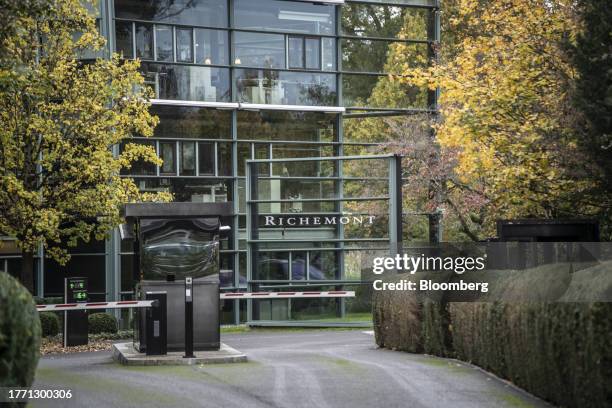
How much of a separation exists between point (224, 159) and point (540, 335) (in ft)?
69.3

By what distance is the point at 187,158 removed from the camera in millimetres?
31562

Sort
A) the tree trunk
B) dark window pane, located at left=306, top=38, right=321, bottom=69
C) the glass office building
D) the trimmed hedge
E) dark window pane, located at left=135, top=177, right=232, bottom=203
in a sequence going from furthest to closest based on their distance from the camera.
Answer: dark window pane, located at left=306, top=38, right=321, bottom=69
dark window pane, located at left=135, top=177, right=232, bottom=203
the glass office building
the tree trunk
the trimmed hedge

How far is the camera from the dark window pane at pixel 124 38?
30641 mm

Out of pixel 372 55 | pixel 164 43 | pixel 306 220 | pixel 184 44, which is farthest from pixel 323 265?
pixel 164 43

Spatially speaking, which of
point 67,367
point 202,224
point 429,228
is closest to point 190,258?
point 202,224

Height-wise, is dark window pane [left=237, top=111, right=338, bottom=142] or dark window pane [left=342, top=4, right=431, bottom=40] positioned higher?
dark window pane [left=342, top=4, right=431, bottom=40]

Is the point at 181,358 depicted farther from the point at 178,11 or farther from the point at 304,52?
the point at 304,52

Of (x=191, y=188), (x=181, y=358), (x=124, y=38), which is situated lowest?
(x=181, y=358)

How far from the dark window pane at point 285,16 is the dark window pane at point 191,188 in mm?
4830

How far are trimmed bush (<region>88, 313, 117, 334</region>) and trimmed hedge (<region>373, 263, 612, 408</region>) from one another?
35.2 ft

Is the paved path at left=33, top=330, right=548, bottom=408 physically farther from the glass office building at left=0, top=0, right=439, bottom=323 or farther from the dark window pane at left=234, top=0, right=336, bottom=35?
the dark window pane at left=234, top=0, right=336, bottom=35

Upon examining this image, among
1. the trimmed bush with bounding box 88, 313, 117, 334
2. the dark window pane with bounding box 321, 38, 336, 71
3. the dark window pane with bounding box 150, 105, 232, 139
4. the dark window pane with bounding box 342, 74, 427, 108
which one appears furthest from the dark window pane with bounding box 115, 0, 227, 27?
the trimmed bush with bounding box 88, 313, 117, 334

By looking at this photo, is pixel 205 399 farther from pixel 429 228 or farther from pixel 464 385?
pixel 429 228

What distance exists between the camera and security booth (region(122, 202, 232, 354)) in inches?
714
